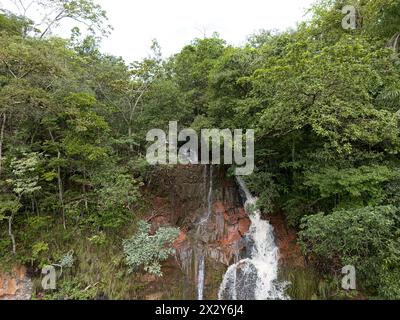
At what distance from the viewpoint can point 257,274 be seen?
7516 millimetres

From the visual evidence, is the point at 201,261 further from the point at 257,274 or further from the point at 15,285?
the point at 15,285

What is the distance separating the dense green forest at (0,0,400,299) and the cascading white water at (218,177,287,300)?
34.1 inches

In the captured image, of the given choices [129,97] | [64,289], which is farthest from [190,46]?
[64,289]

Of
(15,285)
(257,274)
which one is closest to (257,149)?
(257,274)

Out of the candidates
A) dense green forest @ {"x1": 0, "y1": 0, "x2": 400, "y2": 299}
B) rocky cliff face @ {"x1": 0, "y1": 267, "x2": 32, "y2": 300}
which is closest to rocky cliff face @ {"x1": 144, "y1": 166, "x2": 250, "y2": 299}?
dense green forest @ {"x1": 0, "y1": 0, "x2": 400, "y2": 299}

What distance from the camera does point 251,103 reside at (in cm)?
807

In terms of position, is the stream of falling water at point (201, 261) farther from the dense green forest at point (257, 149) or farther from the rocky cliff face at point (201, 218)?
the dense green forest at point (257, 149)

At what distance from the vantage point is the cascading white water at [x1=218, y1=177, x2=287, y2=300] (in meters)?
7.25

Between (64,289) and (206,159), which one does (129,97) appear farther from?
(64,289)

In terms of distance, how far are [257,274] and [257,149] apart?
3665 mm

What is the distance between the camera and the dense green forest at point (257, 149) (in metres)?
6.41

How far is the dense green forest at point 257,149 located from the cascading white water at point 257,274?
2.84ft

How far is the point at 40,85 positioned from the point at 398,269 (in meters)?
10.2

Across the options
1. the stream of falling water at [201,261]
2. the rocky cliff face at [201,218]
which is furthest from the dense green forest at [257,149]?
the stream of falling water at [201,261]
